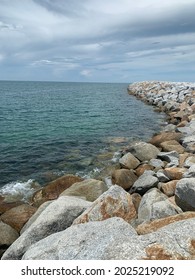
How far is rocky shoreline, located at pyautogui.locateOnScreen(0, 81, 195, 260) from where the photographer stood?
6000 mm

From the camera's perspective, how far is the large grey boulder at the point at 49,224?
8.27 metres

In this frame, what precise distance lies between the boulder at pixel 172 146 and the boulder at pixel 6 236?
40.8 ft

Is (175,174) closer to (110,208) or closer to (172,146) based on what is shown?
(110,208)

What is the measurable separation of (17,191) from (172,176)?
8.30 metres

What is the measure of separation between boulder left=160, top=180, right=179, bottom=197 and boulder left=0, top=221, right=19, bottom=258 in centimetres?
622

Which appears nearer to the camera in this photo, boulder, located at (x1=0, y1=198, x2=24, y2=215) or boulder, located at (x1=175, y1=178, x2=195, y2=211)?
boulder, located at (x1=175, y1=178, x2=195, y2=211)

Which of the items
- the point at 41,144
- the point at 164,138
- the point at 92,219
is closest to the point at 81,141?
the point at 41,144

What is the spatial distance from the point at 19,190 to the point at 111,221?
31.6 feet

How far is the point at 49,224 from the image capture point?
8.62 metres

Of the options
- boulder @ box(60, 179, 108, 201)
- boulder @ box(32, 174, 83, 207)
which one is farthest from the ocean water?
boulder @ box(60, 179, 108, 201)

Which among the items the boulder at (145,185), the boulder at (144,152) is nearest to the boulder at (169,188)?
the boulder at (145,185)

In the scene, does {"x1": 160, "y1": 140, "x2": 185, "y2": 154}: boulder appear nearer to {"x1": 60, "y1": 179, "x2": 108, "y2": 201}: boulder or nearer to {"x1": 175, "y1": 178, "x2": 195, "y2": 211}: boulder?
{"x1": 60, "y1": 179, "x2": 108, "y2": 201}: boulder

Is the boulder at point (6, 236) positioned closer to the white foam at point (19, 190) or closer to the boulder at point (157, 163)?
the white foam at point (19, 190)

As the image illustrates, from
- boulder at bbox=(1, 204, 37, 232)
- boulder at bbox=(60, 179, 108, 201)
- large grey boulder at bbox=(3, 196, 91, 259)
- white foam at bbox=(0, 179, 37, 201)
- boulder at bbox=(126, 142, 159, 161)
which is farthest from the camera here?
boulder at bbox=(126, 142, 159, 161)
